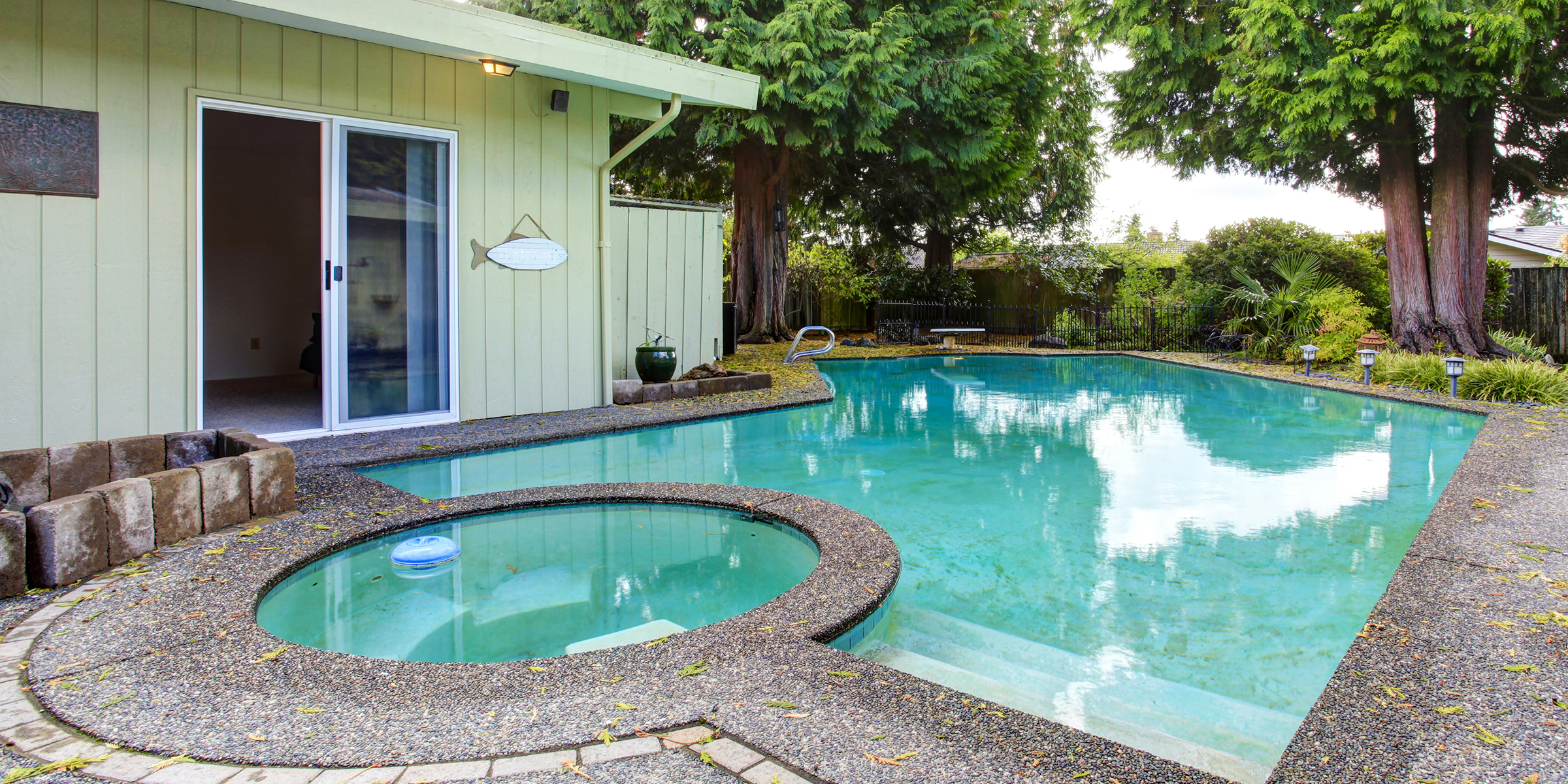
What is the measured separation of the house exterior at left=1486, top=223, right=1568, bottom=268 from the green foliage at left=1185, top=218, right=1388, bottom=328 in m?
8.89

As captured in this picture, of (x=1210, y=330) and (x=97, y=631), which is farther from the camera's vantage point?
(x=1210, y=330)

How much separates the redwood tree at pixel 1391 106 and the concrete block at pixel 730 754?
10990 millimetres

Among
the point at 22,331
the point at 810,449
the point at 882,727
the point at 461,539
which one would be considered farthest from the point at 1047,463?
the point at 22,331

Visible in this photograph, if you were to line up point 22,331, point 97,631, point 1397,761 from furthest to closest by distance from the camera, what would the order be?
point 22,331
point 97,631
point 1397,761

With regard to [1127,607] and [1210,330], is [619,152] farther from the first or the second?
[1210,330]

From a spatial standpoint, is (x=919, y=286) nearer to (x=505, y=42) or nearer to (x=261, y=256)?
(x=261, y=256)

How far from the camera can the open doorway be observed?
26.6ft

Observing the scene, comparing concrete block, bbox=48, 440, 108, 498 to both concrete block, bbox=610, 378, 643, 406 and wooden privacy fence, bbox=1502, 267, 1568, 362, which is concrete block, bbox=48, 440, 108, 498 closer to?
concrete block, bbox=610, 378, 643, 406

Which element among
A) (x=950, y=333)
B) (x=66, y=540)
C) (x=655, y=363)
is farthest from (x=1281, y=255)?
(x=66, y=540)

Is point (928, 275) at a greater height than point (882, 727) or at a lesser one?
greater

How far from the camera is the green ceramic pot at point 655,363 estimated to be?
7504 mm

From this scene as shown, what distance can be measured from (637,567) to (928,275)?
15669 mm

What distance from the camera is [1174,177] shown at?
13.8 m

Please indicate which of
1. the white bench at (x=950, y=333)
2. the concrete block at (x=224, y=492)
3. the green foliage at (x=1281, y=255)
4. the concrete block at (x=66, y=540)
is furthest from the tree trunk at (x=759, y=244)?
the concrete block at (x=66, y=540)
